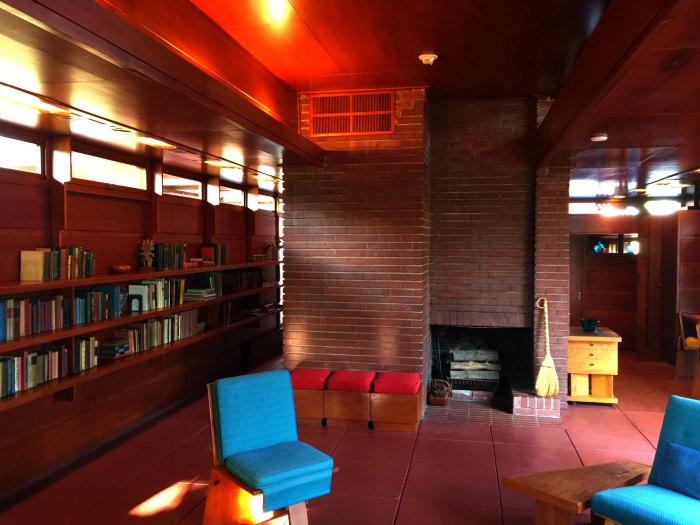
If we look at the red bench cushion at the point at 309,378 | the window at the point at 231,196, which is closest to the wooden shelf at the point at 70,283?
the red bench cushion at the point at 309,378

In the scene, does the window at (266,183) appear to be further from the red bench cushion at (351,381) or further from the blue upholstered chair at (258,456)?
the blue upholstered chair at (258,456)

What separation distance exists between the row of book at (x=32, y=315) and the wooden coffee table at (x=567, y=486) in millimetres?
3266

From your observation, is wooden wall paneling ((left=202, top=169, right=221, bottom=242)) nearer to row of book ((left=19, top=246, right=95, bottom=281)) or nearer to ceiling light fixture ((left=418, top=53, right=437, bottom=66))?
row of book ((left=19, top=246, right=95, bottom=281))

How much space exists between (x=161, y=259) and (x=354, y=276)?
1900 millimetres

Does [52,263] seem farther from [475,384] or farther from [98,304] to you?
[475,384]

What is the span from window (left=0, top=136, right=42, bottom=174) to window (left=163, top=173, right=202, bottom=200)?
1883 mm

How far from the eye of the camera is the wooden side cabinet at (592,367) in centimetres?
643

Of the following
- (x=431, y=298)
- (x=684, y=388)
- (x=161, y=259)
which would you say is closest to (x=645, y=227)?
(x=684, y=388)

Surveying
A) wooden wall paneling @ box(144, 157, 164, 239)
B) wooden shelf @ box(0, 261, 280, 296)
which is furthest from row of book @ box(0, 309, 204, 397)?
wooden wall paneling @ box(144, 157, 164, 239)

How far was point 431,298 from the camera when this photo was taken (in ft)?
21.8

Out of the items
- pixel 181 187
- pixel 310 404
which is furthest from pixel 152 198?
pixel 310 404

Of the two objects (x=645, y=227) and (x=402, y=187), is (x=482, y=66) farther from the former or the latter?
(x=645, y=227)

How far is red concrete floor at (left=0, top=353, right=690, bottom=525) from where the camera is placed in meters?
3.88

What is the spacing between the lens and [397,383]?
18.4 ft
